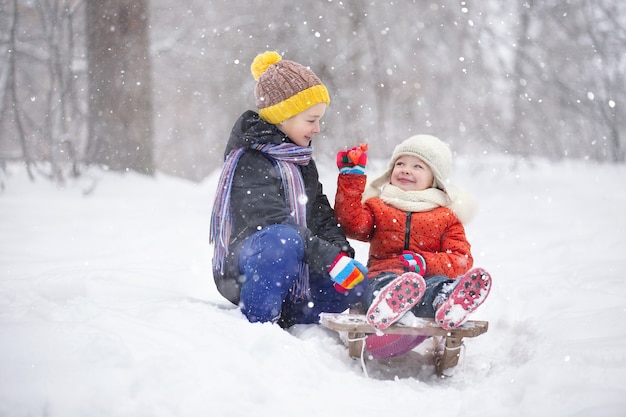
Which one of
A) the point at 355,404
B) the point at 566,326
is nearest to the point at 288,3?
the point at 566,326

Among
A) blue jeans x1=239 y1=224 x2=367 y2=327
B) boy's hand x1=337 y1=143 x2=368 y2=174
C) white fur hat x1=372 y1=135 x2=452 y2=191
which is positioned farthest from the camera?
white fur hat x1=372 y1=135 x2=452 y2=191

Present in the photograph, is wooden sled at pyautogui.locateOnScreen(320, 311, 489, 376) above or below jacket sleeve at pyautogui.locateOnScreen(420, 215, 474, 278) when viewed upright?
below

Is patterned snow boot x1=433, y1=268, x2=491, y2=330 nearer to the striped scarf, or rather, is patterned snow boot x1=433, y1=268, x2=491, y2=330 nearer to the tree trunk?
the striped scarf

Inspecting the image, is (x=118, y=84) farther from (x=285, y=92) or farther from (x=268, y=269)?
(x=268, y=269)

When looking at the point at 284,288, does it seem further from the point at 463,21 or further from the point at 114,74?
the point at 463,21

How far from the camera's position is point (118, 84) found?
717 centimetres

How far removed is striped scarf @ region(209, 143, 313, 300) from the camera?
2920 mm

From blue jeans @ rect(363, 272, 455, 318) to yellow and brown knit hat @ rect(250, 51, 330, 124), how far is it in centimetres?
96

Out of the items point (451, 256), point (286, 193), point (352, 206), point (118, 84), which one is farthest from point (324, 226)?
point (118, 84)

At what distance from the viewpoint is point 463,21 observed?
8.60 metres

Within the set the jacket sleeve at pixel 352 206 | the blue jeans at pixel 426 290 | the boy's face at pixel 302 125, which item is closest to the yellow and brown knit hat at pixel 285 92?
the boy's face at pixel 302 125

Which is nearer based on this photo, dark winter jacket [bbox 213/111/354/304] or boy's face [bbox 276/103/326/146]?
dark winter jacket [bbox 213/111/354/304]

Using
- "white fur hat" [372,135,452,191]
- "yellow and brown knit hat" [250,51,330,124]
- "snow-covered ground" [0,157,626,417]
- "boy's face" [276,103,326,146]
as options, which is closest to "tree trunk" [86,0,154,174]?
"snow-covered ground" [0,157,626,417]

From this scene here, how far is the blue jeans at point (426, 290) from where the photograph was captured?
9.23 ft
